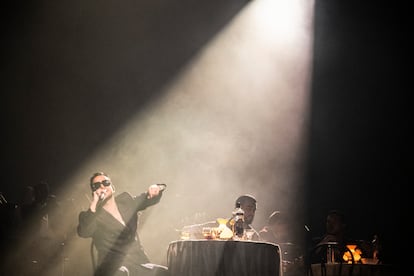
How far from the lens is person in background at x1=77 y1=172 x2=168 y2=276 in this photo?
4977 millimetres

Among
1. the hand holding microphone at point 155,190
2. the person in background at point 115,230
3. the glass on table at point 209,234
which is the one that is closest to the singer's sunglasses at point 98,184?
the person in background at point 115,230

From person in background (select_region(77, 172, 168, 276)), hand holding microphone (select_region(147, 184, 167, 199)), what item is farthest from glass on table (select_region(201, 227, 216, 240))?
hand holding microphone (select_region(147, 184, 167, 199))

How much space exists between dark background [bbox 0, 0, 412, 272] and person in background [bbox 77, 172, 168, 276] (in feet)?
8.04

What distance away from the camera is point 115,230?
5180 millimetres

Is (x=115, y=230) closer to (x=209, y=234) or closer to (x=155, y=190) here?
(x=155, y=190)

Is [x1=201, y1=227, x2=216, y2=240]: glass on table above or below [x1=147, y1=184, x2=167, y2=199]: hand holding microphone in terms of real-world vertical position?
below

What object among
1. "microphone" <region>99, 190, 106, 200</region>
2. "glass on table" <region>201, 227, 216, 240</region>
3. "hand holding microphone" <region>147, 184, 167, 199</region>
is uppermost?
"hand holding microphone" <region>147, 184, 167, 199</region>

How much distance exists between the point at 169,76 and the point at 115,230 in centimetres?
372

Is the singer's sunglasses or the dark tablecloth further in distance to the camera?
the singer's sunglasses

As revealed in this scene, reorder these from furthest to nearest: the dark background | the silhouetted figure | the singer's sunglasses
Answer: the dark background, the silhouetted figure, the singer's sunglasses

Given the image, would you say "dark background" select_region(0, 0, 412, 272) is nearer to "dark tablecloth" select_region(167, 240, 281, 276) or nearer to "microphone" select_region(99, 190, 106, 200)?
"microphone" select_region(99, 190, 106, 200)

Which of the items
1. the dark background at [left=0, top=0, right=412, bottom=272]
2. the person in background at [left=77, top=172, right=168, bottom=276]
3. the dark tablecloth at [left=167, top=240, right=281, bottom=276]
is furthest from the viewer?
the dark background at [left=0, top=0, right=412, bottom=272]

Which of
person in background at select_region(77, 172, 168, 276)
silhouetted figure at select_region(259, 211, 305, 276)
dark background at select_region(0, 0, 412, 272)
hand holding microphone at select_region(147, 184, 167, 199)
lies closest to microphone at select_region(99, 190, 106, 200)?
person in background at select_region(77, 172, 168, 276)

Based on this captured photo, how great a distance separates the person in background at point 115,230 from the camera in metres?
4.98
